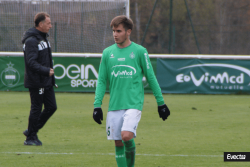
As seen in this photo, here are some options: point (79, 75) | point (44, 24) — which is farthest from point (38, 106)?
point (79, 75)

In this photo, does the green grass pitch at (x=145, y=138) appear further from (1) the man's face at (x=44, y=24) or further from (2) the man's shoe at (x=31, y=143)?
(1) the man's face at (x=44, y=24)

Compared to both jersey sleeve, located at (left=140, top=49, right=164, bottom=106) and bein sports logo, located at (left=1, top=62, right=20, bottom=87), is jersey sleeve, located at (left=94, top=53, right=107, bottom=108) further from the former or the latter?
bein sports logo, located at (left=1, top=62, right=20, bottom=87)

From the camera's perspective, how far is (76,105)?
12.3 m

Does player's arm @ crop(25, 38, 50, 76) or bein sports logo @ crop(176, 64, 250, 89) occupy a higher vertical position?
player's arm @ crop(25, 38, 50, 76)

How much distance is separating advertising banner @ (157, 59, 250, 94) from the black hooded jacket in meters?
9.41

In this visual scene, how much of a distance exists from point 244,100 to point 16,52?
878 cm

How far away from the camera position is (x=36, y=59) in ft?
20.9

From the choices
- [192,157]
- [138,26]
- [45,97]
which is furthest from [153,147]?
[138,26]

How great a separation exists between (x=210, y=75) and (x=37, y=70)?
33.1 feet

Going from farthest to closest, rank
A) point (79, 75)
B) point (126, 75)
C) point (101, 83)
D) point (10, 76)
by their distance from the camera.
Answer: point (10, 76) → point (79, 75) → point (101, 83) → point (126, 75)

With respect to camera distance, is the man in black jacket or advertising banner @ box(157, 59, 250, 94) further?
advertising banner @ box(157, 59, 250, 94)

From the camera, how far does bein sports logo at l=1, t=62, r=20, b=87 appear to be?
15820 mm

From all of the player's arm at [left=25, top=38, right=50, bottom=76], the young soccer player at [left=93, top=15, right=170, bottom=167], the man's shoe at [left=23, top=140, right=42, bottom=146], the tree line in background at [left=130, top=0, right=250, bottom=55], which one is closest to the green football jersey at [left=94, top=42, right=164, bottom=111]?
the young soccer player at [left=93, top=15, right=170, bottom=167]

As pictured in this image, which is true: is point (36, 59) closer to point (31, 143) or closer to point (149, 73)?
point (31, 143)
